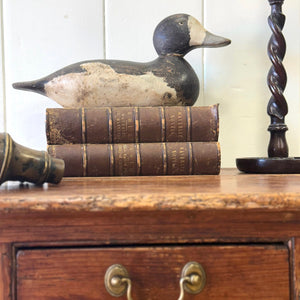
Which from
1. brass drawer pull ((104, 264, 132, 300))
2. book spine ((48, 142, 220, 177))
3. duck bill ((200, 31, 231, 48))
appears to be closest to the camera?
brass drawer pull ((104, 264, 132, 300))

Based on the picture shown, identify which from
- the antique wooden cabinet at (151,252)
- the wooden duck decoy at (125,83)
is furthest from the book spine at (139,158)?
the antique wooden cabinet at (151,252)

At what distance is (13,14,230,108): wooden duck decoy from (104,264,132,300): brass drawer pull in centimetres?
36

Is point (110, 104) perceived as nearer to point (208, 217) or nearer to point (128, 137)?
point (128, 137)

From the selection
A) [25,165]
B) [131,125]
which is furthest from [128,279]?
[131,125]

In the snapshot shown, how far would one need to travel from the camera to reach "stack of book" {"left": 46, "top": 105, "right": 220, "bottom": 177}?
60 centimetres

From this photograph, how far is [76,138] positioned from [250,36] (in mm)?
534

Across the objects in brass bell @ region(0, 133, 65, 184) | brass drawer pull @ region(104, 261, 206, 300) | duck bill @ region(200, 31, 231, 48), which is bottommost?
brass drawer pull @ region(104, 261, 206, 300)

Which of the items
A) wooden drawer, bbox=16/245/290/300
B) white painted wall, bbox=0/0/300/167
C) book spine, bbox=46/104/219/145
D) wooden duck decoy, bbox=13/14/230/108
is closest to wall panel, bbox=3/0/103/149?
white painted wall, bbox=0/0/300/167

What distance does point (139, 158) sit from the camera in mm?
611

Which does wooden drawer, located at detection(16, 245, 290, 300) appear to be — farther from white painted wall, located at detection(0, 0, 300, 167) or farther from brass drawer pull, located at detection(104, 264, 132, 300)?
white painted wall, located at detection(0, 0, 300, 167)

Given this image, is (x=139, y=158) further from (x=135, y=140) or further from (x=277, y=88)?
(x=277, y=88)

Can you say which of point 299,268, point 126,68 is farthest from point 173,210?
point 126,68

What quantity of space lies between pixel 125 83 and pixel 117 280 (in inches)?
15.5

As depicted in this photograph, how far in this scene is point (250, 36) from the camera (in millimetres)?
860
